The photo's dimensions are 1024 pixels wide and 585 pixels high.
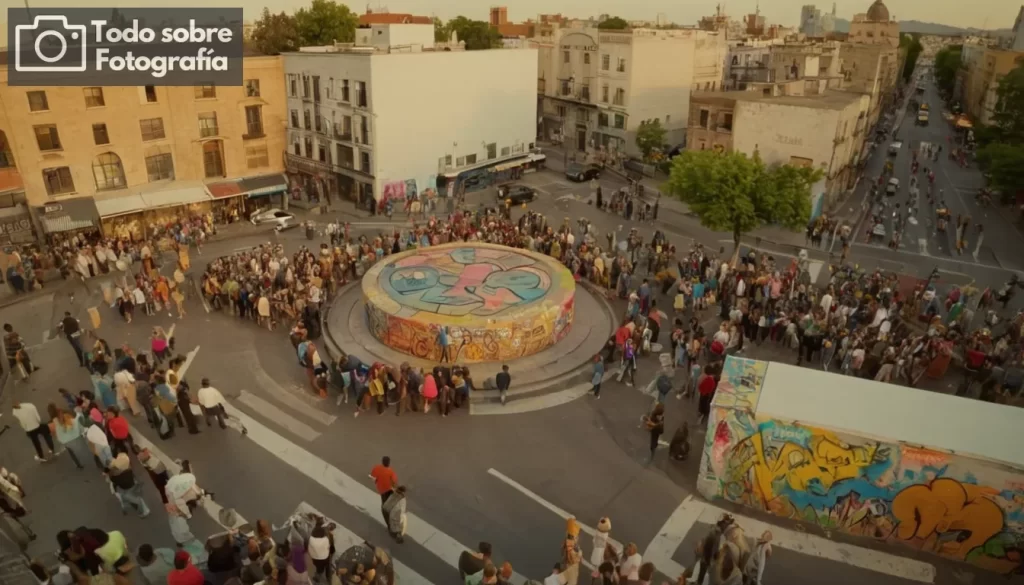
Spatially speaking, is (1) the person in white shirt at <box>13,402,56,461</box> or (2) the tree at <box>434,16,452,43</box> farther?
(2) the tree at <box>434,16,452,43</box>

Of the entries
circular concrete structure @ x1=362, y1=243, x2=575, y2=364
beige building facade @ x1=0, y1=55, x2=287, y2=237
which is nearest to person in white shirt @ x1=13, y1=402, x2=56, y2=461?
circular concrete structure @ x1=362, y1=243, x2=575, y2=364

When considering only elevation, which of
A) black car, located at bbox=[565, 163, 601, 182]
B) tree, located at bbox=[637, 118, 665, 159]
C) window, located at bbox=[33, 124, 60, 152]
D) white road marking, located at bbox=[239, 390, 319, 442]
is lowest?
white road marking, located at bbox=[239, 390, 319, 442]

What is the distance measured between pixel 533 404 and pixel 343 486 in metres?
6.05

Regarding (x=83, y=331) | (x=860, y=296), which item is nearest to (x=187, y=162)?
(x=83, y=331)

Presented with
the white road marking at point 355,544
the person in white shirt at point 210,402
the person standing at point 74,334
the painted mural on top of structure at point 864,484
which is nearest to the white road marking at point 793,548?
the painted mural on top of structure at point 864,484

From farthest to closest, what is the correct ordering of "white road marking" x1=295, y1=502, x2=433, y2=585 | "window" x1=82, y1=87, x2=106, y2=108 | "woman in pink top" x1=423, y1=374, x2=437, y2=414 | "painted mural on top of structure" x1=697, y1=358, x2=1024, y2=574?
"window" x1=82, y1=87, x2=106, y2=108 < "woman in pink top" x1=423, y1=374, x2=437, y2=414 < "white road marking" x1=295, y1=502, x2=433, y2=585 < "painted mural on top of structure" x1=697, y1=358, x2=1024, y2=574

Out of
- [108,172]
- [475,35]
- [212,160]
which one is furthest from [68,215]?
[475,35]

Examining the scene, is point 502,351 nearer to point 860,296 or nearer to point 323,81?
point 860,296

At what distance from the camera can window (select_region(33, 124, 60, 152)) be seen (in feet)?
108

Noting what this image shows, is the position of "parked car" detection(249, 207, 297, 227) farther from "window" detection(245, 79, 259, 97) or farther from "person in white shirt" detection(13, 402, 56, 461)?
"person in white shirt" detection(13, 402, 56, 461)

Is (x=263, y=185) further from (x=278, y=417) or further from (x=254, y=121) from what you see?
(x=278, y=417)

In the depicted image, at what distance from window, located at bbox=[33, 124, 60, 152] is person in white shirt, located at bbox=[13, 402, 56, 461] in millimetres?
23786

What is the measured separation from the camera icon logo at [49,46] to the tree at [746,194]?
3390cm

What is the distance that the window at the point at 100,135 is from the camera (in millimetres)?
34594
